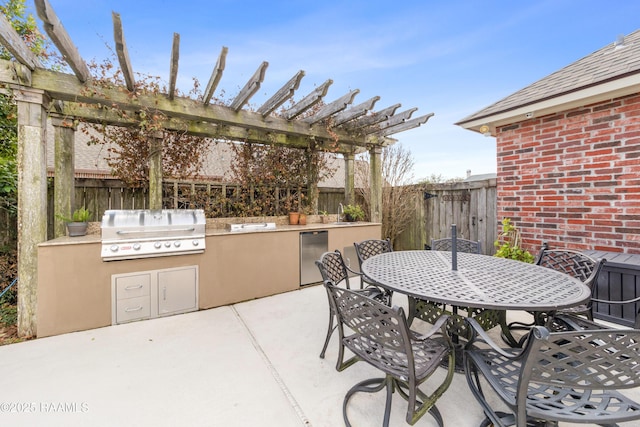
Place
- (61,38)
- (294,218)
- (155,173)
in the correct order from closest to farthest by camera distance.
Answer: (61,38) < (155,173) < (294,218)

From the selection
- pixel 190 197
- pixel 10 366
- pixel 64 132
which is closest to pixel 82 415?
pixel 10 366

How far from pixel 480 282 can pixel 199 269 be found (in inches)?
124

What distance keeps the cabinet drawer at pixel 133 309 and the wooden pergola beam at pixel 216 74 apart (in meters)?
2.55

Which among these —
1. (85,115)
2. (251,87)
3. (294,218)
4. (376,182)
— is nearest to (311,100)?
(251,87)

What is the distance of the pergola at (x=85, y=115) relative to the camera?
2.62m

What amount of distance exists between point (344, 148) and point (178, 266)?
3.61 metres

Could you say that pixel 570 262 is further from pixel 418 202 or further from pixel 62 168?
pixel 62 168

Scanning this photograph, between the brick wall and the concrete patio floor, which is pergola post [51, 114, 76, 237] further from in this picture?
the brick wall

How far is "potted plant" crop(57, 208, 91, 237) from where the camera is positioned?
319cm

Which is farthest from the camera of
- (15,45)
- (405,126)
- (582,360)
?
(405,126)

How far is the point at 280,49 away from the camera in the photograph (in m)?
4.21

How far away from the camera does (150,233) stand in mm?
3230

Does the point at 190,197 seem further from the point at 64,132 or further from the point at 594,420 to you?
the point at 594,420

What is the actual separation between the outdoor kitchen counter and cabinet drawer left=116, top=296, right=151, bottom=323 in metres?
0.10
